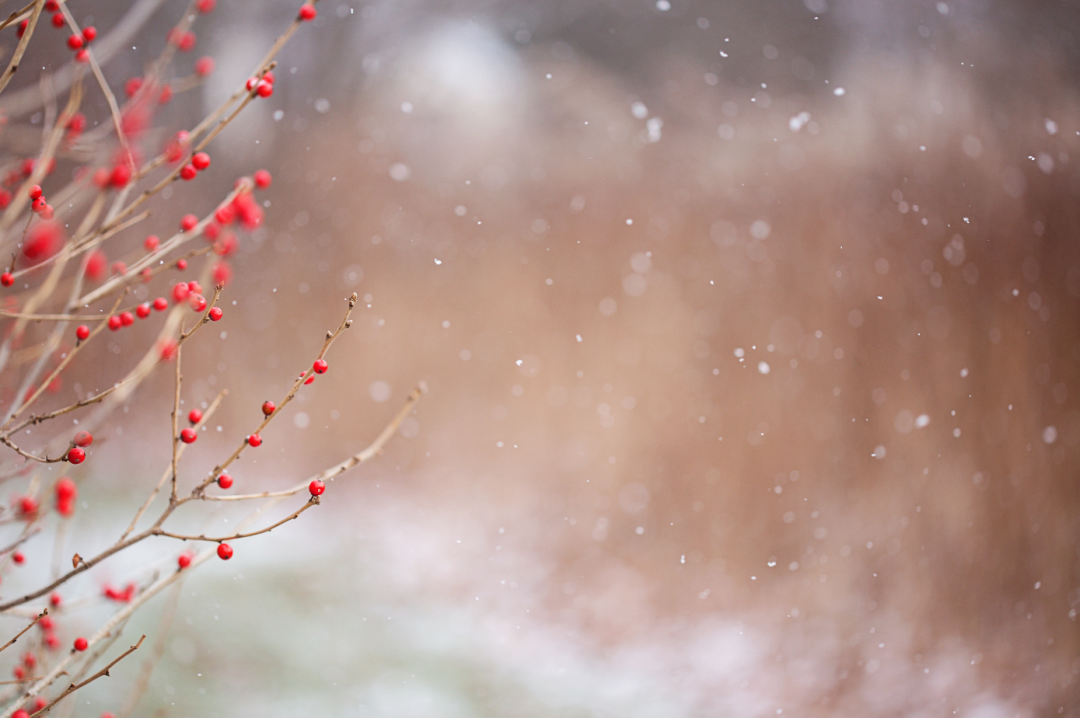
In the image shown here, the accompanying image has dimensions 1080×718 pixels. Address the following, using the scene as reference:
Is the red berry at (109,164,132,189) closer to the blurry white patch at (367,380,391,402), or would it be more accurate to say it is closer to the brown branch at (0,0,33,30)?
the brown branch at (0,0,33,30)

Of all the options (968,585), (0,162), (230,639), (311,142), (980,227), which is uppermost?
(311,142)

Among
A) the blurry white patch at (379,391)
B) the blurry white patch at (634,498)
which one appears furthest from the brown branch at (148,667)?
the blurry white patch at (634,498)

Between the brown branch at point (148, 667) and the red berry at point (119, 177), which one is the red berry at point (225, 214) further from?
the brown branch at point (148, 667)

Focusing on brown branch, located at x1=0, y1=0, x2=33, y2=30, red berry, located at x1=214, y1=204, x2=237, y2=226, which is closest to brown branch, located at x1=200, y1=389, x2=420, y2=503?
red berry, located at x1=214, y1=204, x2=237, y2=226

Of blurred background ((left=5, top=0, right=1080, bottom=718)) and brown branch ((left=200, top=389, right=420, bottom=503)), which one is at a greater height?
blurred background ((left=5, top=0, right=1080, bottom=718))

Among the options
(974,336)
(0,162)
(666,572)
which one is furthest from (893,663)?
(0,162)

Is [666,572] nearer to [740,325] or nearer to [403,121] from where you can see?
[740,325]

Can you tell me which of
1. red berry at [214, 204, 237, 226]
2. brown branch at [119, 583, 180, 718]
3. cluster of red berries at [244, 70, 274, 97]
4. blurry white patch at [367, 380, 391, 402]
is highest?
blurry white patch at [367, 380, 391, 402]

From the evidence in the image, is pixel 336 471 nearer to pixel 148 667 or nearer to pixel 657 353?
pixel 148 667
